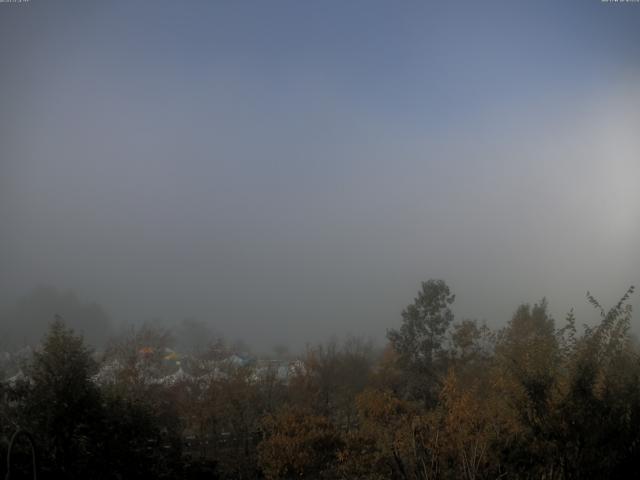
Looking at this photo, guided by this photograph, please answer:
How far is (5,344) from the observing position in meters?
87.6

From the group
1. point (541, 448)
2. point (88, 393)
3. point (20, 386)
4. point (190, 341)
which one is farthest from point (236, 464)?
point (190, 341)

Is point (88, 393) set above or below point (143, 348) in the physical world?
below

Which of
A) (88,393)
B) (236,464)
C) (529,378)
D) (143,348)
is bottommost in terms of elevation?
(236,464)

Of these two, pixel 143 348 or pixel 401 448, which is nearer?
pixel 401 448

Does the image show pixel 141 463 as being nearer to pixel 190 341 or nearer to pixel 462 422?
pixel 462 422

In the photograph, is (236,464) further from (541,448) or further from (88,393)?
(541,448)

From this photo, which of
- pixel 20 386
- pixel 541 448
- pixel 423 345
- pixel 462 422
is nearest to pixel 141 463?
pixel 20 386

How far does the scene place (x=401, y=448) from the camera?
1722 centimetres

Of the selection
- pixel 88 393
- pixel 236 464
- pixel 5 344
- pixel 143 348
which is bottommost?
pixel 236 464

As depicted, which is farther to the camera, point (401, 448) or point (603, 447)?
point (401, 448)

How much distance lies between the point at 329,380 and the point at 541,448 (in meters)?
26.5

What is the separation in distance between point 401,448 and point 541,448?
5340mm

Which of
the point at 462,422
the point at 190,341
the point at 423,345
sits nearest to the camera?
the point at 462,422

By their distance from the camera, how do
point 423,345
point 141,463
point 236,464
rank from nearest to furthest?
point 141,463 < point 236,464 < point 423,345
